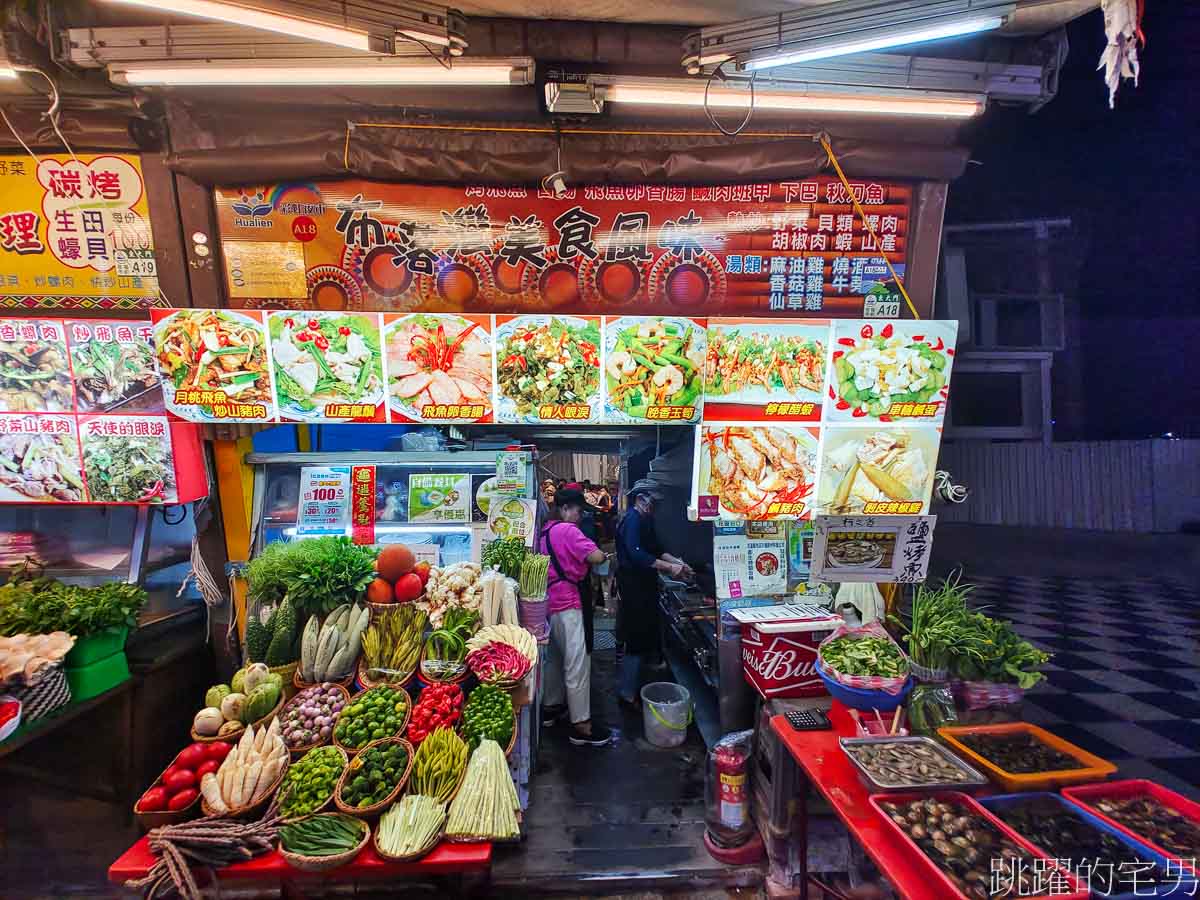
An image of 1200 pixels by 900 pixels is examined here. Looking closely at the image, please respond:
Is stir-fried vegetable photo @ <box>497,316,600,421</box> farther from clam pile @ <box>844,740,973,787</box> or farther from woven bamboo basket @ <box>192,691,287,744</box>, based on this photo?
clam pile @ <box>844,740,973,787</box>

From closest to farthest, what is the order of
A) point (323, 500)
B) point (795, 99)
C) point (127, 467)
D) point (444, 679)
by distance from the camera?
point (795, 99)
point (444, 679)
point (127, 467)
point (323, 500)

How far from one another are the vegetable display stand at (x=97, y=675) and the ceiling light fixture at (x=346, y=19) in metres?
4.06

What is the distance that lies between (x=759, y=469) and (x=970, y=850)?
273 centimetres

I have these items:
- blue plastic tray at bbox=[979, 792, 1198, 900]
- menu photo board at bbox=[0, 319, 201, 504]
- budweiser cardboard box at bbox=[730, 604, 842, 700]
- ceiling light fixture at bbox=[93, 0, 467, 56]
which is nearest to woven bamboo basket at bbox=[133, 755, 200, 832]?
menu photo board at bbox=[0, 319, 201, 504]

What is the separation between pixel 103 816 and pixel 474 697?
128 inches

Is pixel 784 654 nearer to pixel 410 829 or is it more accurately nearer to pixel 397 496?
pixel 410 829

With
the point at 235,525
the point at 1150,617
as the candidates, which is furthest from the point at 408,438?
the point at 1150,617

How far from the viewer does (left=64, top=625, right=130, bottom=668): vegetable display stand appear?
358 cm

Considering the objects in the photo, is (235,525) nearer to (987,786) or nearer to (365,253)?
(365,253)

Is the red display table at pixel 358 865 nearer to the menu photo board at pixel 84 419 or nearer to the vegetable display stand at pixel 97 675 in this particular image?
the vegetable display stand at pixel 97 675

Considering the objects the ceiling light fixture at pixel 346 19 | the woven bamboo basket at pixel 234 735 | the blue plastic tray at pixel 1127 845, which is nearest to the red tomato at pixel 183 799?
the woven bamboo basket at pixel 234 735

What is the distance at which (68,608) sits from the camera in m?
3.67

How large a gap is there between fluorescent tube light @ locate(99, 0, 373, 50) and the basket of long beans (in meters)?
3.72

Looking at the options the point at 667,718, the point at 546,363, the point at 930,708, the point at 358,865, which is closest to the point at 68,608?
the point at 358,865
